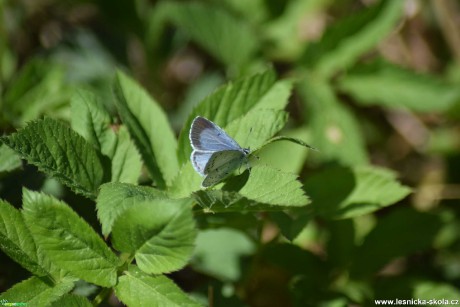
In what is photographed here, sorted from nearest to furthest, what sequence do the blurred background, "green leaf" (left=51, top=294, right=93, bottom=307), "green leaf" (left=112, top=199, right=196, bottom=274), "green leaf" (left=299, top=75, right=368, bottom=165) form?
"green leaf" (left=112, top=199, right=196, bottom=274), "green leaf" (left=51, top=294, right=93, bottom=307), the blurred background, "green leaf" (left=299, top=75, right=368, bottom=165)

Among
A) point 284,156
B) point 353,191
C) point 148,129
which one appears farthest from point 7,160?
point 353,191

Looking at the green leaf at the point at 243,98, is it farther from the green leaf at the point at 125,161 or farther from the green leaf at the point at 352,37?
the green leaf at the point at 352,37

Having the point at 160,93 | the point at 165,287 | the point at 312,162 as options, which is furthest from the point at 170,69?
the point at 165,287

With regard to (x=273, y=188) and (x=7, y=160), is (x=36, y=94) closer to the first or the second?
(x=7, y=160)

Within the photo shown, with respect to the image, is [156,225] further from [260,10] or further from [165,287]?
[260,10]

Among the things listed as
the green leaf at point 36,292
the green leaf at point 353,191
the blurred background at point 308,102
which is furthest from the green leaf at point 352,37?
the green leaf at point 36,292

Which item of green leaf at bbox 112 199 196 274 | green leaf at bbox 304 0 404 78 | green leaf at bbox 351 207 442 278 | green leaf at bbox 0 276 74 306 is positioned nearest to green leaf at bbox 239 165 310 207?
green leaf at bbox 112 199 196 274

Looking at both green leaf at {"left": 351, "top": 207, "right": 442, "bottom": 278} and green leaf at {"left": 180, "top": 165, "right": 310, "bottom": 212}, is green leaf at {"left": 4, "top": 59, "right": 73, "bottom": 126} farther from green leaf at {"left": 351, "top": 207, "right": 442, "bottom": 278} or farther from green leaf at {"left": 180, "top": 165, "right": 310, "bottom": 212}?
green leaf at {"left": 351, "top": 207, "right": 442, "bottom": 278}
